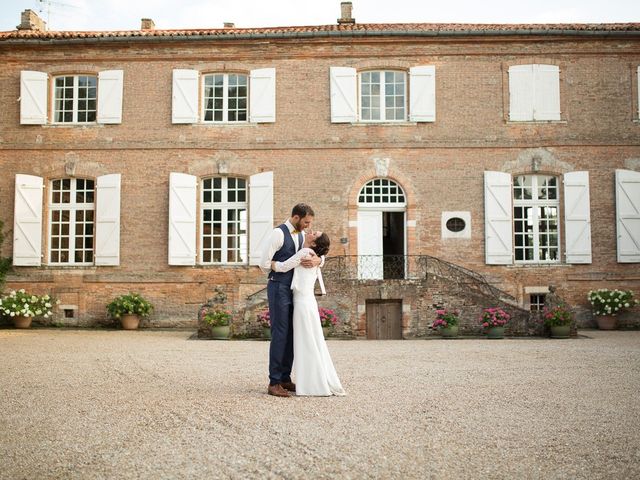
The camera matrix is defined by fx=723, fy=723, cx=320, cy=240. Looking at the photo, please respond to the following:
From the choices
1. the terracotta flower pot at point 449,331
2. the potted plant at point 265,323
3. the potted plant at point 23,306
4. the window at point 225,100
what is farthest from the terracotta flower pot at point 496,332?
the potted plant at point 23,306

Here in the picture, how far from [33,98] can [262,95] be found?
5.60 m

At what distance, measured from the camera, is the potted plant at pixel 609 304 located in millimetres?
16453

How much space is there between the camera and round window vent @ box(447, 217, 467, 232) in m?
17.1

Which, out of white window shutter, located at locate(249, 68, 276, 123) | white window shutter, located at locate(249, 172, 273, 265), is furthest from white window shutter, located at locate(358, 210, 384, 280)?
white window shutter, located at locate(249, 68, 276, 123)

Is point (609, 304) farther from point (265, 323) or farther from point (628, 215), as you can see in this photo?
point (265, 323)

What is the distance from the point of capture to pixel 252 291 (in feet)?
56.0

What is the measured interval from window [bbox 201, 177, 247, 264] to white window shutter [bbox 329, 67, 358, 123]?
111 inches

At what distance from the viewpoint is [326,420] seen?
18.2 feet

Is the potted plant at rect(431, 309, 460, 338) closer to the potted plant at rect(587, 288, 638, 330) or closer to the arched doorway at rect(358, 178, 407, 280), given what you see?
the arched doorway at rect(358, 178, 407, 280)

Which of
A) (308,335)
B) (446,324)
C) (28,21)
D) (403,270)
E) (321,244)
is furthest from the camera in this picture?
(28,21)

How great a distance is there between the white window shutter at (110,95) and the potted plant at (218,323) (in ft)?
19.6

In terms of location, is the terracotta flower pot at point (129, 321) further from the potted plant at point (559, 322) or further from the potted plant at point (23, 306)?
the potted plant at point (559, 322)

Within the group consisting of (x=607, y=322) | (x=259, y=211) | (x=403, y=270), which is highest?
(x=259, y=211)

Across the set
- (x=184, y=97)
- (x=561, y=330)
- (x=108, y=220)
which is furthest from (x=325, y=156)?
(x=561, y=330)
